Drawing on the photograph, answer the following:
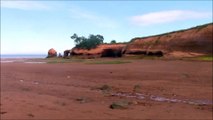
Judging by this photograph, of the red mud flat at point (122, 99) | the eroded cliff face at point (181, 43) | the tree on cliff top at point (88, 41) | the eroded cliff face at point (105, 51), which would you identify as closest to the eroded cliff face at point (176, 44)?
the eroded cliff face at point (181, 43)

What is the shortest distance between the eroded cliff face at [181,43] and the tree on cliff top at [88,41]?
46.8 ft

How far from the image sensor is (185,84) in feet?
57.3

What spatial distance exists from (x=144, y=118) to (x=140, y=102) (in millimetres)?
2950

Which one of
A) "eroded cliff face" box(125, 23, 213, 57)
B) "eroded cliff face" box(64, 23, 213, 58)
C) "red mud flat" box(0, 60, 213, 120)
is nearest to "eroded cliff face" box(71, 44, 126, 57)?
"eroded cliff face" box(64, 23, 213, 58)

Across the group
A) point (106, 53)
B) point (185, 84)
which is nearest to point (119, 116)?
point (185, 84)

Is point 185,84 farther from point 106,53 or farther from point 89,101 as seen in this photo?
point 106,53

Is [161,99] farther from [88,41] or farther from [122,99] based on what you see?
[88,41]

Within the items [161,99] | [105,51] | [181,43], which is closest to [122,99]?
[161,99]

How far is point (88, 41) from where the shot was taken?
229 ft

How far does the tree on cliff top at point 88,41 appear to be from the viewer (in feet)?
228

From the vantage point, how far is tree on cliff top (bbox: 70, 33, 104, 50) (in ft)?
228

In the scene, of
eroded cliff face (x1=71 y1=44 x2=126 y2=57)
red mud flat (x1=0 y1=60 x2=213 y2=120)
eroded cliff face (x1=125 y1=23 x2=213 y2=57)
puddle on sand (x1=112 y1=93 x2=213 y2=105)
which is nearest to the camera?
red mud flat (x1=0 y1=60 x2=213 y2=120)

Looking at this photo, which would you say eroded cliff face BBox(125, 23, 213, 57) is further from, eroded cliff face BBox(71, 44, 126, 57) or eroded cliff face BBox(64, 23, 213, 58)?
eroded cliff face BBox(71, 44, 126, 57)

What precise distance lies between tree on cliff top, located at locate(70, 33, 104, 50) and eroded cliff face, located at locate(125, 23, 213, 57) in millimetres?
14250
